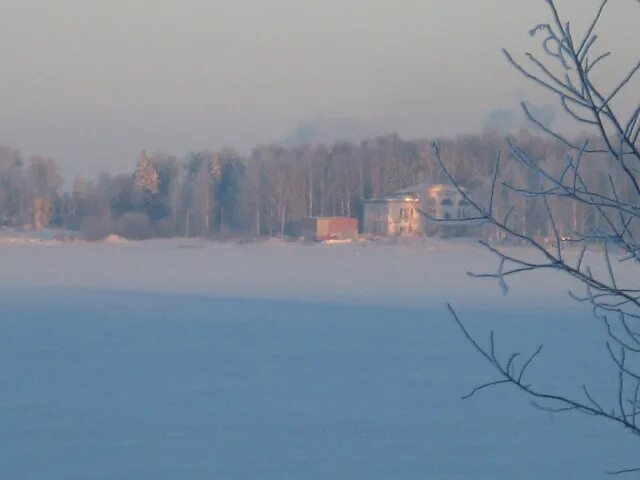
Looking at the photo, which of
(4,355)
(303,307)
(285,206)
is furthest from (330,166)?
(4,355)

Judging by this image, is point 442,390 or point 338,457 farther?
point 442,390

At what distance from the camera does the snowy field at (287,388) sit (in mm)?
5723

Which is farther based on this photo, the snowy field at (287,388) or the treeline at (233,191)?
the treeline at (233,191)

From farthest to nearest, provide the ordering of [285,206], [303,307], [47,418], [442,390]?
[285,206] < [303,307] < [442,390] < [47,418]

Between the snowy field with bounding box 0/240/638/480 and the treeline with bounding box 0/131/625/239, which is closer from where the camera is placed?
the snowy field with bounding box 0/240/638/480

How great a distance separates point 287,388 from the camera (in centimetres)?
780

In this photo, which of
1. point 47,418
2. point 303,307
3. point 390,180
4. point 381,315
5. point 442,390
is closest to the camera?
point 47,418

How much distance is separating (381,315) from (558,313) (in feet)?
7.75

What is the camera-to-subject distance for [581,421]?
6906 millimetres

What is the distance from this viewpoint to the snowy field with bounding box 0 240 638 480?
5.72 meters

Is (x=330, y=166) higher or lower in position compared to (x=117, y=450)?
higher

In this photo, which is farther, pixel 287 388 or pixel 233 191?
pixel 233 191

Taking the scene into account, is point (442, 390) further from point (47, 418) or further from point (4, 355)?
point (4, 355)

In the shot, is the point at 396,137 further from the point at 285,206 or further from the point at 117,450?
the point at 117,450
